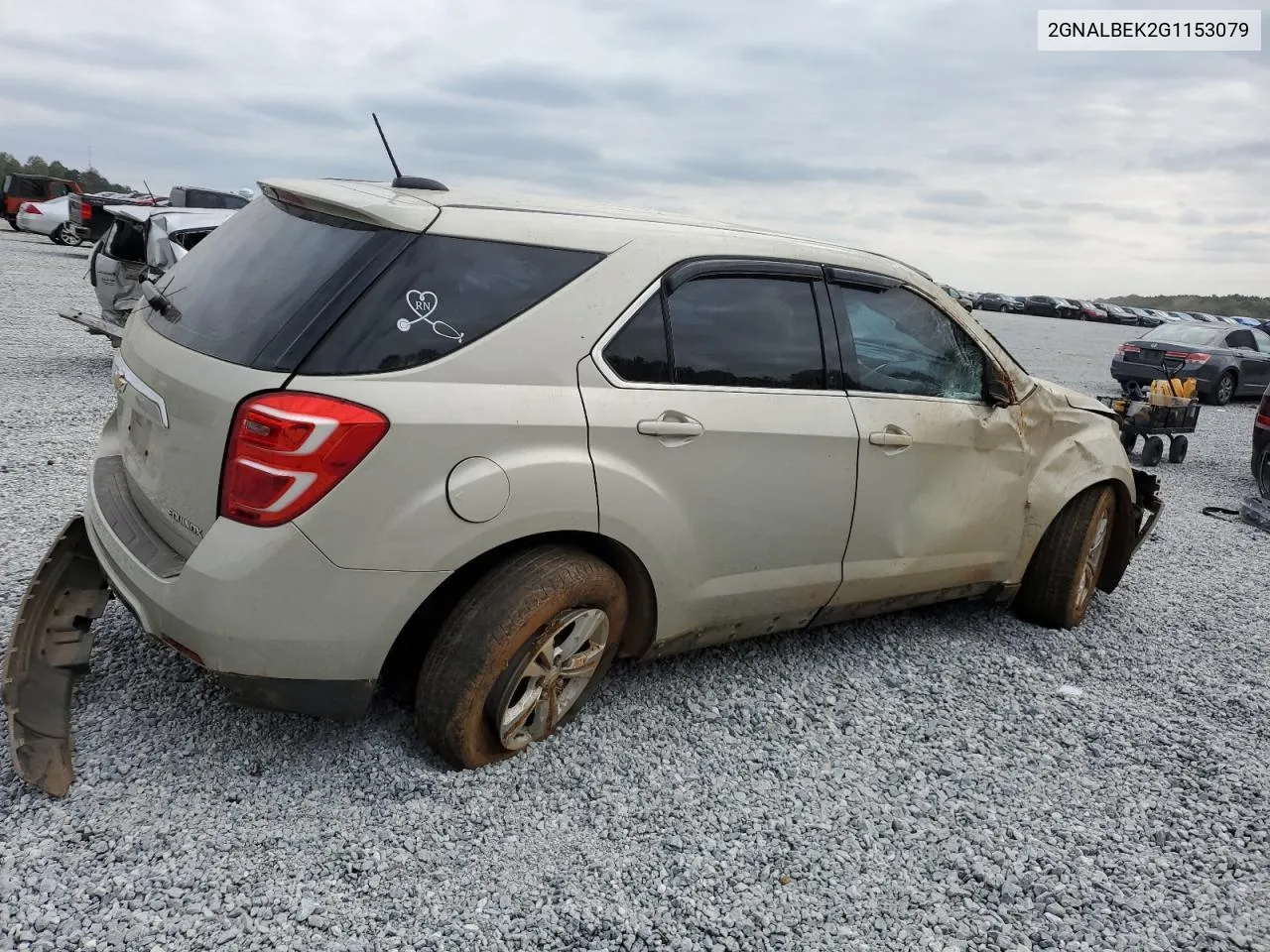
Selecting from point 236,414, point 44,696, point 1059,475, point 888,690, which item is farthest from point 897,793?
point 44,696

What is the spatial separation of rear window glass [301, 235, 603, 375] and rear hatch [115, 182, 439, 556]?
50 millimetres

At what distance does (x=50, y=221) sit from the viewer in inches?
1082

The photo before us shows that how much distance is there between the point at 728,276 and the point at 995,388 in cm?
149

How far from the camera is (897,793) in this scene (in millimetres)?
3258

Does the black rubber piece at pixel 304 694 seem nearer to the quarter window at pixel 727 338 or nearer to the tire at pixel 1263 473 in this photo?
the quarter window at pixel 727 338

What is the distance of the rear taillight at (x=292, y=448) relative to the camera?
8.34 feet

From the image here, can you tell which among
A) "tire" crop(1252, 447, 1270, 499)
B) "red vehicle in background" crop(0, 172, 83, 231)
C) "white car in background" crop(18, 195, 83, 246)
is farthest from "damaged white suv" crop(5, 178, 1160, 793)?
"red vehicle in background" crop(0, 172, 83, 231)

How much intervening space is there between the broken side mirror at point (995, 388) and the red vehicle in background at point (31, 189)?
3134 centimetres

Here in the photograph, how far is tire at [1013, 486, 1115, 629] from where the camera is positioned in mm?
4668

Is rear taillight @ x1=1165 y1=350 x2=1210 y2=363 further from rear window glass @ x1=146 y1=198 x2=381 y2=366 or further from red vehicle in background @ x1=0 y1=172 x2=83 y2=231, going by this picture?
red vehicle in background @ x1=0 y1=172 x2=83 y2=231

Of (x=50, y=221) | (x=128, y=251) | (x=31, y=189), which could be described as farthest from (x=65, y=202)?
(x=128, y=251)

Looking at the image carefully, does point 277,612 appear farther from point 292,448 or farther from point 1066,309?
point 1066,309

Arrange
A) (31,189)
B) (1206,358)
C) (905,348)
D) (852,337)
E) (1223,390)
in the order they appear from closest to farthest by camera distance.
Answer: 1. (852,337)
2. (905,348)
3. (1206,358)
4. (1223,390)
5. (31,189)

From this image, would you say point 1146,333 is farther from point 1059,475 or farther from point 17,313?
point 17,313
